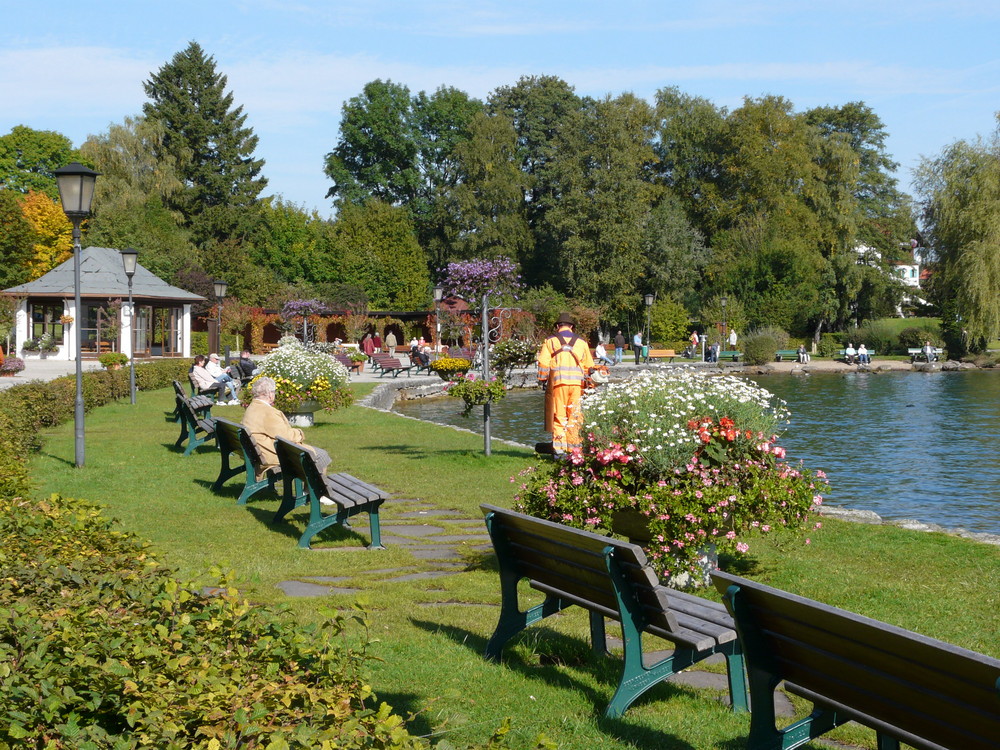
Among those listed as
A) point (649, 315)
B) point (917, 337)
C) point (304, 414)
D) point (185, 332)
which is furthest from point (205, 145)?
point (304, 414)

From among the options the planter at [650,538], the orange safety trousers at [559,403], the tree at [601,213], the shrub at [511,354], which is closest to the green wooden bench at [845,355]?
the tree at [601,213]

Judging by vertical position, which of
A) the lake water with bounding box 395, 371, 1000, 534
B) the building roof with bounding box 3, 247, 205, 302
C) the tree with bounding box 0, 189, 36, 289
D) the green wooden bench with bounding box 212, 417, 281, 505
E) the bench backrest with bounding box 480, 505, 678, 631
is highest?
the tree with bounding box 0, 189, 36, 289

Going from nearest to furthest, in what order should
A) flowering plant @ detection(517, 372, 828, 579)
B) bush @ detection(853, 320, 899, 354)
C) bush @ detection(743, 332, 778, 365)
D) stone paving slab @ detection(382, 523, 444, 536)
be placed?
flowering plant @ detection(517, 372, 828, 579)
stone paving slab @ detection(382, 523, 444, 536)
bush @ detection(743, 332, 778, 365)
bush @ detection(853, 320, 899, 354)

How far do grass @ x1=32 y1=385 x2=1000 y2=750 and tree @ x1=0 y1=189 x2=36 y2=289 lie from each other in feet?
130

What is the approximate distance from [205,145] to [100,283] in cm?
2420

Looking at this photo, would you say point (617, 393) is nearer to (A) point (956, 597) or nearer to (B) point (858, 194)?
(A) point (956, 597)

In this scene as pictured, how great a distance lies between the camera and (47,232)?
194ft

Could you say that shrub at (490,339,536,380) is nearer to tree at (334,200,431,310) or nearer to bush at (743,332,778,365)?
bush at (743,332,778,365)

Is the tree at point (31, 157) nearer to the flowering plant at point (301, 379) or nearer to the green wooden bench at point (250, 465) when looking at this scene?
the flowering plant at point (301, 379)

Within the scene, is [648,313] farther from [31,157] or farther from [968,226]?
[31,157]

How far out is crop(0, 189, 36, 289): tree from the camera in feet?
161

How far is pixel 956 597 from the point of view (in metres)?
6.83

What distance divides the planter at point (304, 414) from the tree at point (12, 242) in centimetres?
3659

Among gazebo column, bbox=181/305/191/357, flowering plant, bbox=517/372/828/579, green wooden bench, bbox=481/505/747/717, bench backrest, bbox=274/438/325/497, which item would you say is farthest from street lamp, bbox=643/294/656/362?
green wooden bench, bbox=481/505/747/717
